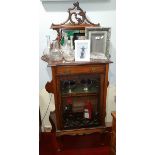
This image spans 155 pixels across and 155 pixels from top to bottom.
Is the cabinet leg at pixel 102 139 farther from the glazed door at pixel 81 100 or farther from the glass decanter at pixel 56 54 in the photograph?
the glass decanter at pixel 56 54

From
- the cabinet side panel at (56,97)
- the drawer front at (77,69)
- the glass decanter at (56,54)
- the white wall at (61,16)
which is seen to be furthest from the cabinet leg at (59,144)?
the glass decanter at (56,54)

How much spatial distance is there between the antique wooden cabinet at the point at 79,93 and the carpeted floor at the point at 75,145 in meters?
0.13

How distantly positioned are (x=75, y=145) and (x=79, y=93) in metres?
0.57

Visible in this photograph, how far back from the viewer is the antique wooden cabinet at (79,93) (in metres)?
2.27

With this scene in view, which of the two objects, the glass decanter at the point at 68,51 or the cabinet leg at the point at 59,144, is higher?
the glass decanter at the point at 68,51

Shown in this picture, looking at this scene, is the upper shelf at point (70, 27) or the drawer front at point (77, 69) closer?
the drawer front at point (77, 69)

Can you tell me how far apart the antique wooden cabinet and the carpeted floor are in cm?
13

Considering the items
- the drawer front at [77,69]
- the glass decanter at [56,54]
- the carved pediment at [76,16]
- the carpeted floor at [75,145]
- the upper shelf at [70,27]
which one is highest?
the carved pediment at [76,16]

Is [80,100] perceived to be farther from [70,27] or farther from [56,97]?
[70,27]

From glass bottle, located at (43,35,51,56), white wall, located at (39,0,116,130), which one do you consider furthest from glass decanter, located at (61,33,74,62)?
white wall, located at (39,0,116,130)

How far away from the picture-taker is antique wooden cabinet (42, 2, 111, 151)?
2273mm
